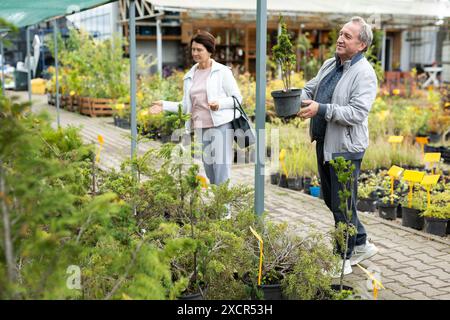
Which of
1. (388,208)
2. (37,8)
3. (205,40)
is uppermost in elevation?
(37,8)

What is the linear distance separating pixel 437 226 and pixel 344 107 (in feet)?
6.00

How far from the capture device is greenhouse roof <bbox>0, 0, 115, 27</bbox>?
17.3 ft

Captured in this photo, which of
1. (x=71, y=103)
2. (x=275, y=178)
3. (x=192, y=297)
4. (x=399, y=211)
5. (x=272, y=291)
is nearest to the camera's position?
(x=192, y=297)

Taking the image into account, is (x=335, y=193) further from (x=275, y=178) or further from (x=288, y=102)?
(x=275, y=178)

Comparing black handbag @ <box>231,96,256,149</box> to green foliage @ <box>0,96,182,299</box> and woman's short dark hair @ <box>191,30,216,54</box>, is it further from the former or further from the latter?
green foliage @ <box>0,96,182,299</box>

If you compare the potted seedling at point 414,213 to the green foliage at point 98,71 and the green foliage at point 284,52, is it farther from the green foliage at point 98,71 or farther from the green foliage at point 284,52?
the green foliage at point 98,71

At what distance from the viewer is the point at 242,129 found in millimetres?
4516

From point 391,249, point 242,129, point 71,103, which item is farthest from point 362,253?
point 71,103

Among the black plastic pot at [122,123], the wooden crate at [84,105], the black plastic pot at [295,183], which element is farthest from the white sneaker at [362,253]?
the wooden crate at [84,105]

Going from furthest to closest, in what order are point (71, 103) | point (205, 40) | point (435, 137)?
point (71, 103) < point (435, 137) < point (205, 40)

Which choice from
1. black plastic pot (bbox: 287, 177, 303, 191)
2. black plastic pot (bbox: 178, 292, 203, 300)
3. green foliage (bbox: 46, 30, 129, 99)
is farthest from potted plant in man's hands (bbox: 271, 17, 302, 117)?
green foliage (bbox: 46, 30, 129, 99)

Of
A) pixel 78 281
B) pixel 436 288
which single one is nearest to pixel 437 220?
pixel 436 288

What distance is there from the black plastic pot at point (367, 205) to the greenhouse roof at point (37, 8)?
2.98 m

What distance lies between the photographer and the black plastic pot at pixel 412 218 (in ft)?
16.4
